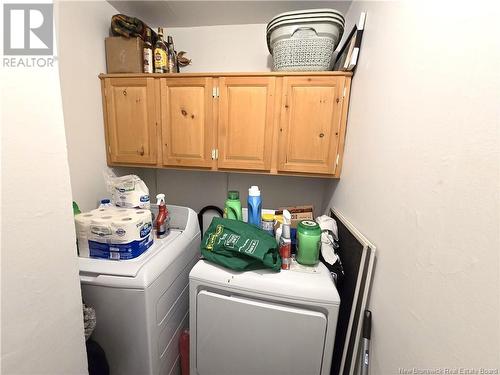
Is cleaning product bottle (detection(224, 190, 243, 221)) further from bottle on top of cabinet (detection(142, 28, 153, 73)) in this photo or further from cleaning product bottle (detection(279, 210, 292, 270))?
bottle on top of cabinet (detection(142, 28, 153, 73))

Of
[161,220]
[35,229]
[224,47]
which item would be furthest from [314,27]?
[35,229]

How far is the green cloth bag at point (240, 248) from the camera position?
1.01m

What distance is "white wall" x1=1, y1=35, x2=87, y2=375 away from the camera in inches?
20.4

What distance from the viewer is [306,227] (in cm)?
110

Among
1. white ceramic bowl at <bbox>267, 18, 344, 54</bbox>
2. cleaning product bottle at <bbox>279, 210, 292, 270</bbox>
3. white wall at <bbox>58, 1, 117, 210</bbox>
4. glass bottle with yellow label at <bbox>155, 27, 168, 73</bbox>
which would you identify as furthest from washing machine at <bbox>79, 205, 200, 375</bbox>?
white ceramic bowl at <bbox>267, 18, 344, 54</bbox>

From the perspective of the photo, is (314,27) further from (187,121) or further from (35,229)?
(35,229)

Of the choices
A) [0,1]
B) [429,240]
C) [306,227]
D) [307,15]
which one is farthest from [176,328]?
[307,15]

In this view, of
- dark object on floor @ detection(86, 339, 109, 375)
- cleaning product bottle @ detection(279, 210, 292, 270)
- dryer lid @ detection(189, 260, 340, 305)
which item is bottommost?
dark object on floor @ detection(86, 339, 109, 375)

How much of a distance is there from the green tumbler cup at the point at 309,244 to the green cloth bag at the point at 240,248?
13 centimetres

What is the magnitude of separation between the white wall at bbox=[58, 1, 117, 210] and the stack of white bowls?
3.94ft

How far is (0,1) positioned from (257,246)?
3.57ft

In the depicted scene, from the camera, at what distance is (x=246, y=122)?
148 cm

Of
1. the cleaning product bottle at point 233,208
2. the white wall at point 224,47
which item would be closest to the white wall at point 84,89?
the white wall at point 224,47

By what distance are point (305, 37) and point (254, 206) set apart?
1070mm
